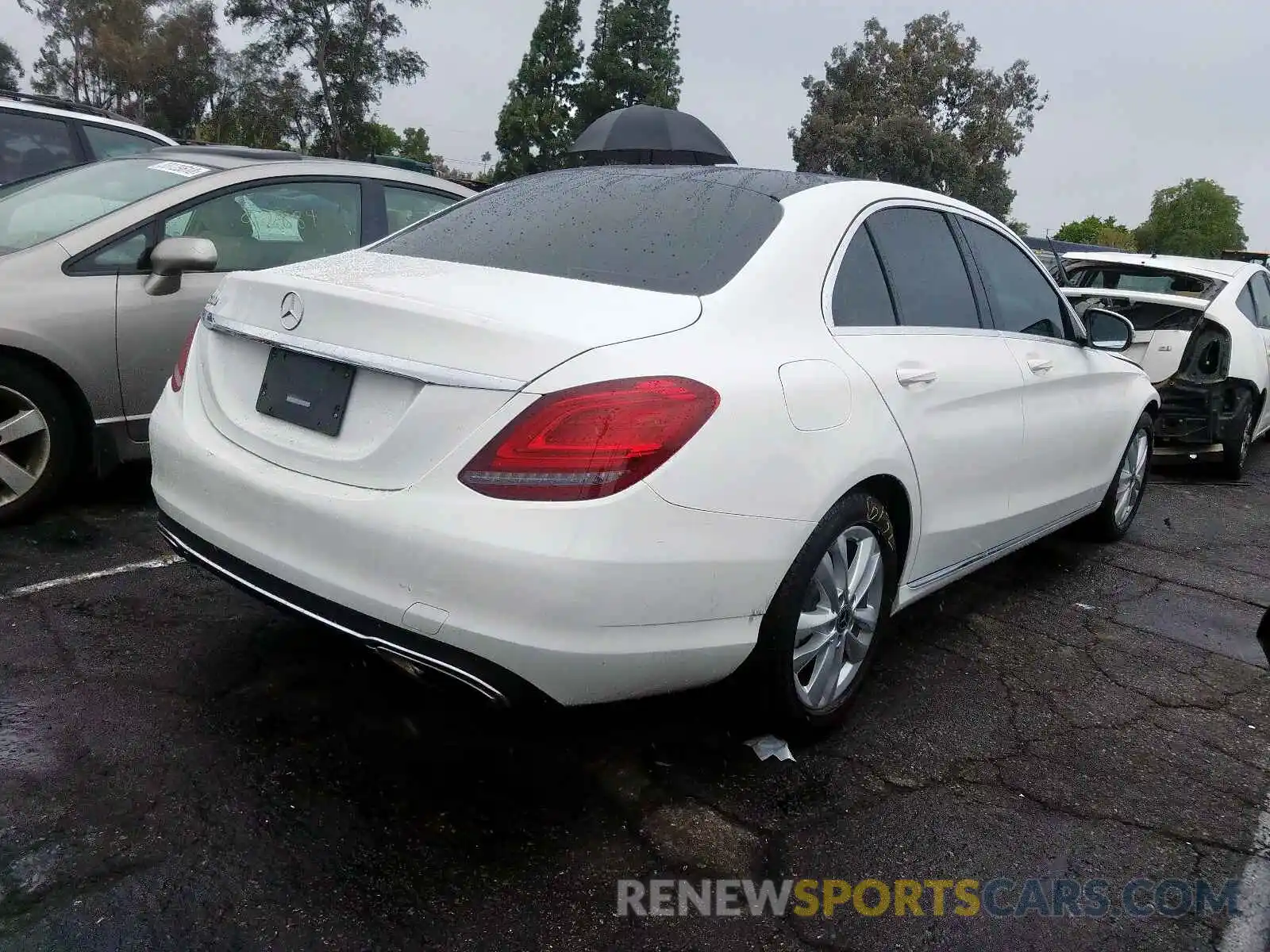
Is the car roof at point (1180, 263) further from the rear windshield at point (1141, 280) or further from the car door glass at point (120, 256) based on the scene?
the car door glass at point (120, 256)

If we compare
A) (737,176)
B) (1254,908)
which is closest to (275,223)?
(737,176)

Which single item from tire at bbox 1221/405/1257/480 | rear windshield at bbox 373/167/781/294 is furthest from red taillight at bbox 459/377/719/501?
tire at bbox 1221/405/1257/480

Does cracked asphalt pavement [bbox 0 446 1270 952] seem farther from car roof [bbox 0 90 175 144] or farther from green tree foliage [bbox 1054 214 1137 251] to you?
green tree foliage [bbox 1054 214 1137 251]

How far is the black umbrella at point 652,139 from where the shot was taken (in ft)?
42.9

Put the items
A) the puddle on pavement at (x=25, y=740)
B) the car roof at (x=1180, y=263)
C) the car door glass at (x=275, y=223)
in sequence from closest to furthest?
the puddle on pavement at (x=25, y=740) → the car door glass at (x=275, y=223) → the car roof at (x=1180, y=263)

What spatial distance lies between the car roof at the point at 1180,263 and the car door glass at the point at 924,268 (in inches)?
175

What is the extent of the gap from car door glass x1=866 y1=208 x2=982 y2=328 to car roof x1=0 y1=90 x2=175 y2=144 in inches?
205

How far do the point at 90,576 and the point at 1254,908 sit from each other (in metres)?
3.64

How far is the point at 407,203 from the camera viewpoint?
5316mm

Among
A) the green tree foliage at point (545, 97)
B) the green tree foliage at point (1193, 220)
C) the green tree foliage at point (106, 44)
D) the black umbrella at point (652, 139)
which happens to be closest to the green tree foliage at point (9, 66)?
the green tree foliage at point (106, 44)

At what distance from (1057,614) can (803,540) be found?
2.20 meters

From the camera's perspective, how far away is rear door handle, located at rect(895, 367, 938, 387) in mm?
2938

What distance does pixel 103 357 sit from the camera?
4098 mm

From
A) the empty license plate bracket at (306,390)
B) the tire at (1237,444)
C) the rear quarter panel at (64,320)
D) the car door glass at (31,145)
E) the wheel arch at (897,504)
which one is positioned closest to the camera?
the empty license plate bracket at (306,390)
